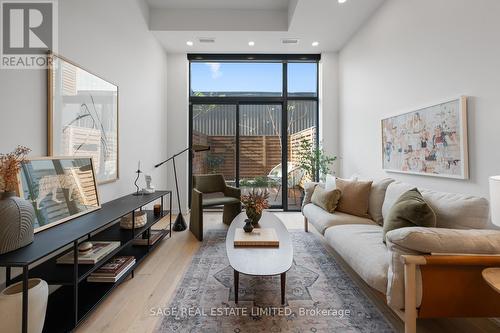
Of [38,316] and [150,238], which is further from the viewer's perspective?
[150,238]

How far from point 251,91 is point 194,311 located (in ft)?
13.6

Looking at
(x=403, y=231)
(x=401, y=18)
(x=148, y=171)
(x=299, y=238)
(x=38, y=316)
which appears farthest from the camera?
(x=148, y=171)

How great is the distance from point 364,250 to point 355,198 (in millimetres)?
1118

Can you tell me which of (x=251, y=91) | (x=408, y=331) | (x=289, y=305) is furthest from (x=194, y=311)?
(x=251, y=91)

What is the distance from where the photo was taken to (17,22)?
1.75 m

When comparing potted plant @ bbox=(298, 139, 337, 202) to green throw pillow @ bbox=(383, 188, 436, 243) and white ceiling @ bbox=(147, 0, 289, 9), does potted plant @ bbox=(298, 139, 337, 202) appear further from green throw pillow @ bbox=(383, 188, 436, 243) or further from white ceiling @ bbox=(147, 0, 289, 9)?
green throw pillow @ bbox=(383, 188, 436, 243)

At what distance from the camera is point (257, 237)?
214 cm

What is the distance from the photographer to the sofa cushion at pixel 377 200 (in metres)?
2.70

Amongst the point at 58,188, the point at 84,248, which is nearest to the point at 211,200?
the point at 84,248

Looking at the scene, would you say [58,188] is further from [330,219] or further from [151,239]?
[330,219]

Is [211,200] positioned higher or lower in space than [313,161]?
lower

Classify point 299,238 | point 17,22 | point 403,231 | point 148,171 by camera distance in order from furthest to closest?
1. point 148,171
2. point 299,238
3. point 17,22
4. point 403,231

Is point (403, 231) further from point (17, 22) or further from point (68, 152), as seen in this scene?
point (17, 22)

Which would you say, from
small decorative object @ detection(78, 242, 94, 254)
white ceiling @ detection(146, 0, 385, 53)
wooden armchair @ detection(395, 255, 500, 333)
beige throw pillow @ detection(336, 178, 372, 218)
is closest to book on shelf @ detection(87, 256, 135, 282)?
small decorative object @ detection(78, 242, 94, 254)
